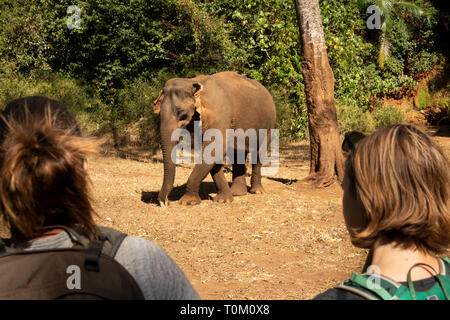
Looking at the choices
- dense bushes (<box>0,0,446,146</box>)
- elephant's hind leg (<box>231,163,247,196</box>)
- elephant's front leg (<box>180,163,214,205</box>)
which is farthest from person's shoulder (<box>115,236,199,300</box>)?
dense bushes (<box>0,0,446,146</box>)

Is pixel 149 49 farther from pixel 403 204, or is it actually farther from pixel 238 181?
pixel 403 204

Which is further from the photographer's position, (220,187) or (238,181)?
(238,181)

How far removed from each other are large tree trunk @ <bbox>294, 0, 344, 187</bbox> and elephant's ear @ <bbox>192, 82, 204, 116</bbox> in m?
2.66

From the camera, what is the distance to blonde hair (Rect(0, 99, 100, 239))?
1.63 meters

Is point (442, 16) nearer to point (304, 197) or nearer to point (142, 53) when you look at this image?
point (142, 53)

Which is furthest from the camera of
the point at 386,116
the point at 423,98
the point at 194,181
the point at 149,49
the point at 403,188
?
the point at 423,98

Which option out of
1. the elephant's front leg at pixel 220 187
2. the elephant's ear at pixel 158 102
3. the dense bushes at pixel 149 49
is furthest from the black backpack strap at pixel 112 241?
the dense bushes at pixel 149 49

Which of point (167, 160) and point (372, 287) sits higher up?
point (372, 287)

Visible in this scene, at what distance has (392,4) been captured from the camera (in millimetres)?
26359

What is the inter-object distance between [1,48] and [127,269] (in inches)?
663

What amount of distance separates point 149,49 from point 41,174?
15468mm

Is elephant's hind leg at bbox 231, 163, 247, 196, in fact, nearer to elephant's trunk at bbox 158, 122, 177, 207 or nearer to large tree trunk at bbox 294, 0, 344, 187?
large tree trunk at bbox 294, 0, 344, 187

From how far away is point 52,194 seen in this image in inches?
65.9

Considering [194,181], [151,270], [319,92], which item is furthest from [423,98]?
[151,270]
